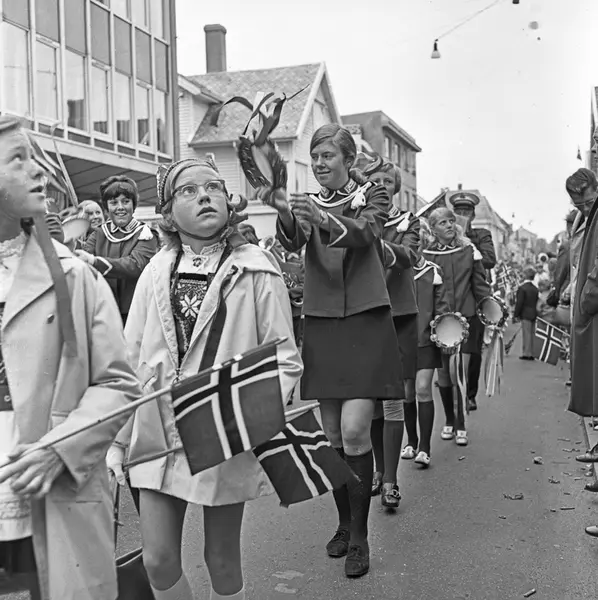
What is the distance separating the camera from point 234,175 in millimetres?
33219

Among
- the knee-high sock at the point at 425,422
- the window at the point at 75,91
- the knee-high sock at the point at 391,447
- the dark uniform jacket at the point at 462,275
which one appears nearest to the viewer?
the knee-high sock at the point at 391,447

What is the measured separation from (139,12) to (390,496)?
20.8 metres

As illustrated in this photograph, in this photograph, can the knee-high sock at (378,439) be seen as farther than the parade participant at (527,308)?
No

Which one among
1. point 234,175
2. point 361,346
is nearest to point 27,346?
point 361,346

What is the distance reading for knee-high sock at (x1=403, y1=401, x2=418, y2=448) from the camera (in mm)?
7148

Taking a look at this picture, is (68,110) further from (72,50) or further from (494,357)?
(494,357)

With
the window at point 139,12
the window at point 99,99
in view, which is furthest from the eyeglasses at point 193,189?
the window at point 139,12

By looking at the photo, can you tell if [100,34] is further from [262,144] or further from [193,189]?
[193,189]

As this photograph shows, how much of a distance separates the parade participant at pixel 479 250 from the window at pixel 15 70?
11.5 meters

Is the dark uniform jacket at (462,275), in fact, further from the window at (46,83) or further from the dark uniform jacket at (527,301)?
the window at (46,83)

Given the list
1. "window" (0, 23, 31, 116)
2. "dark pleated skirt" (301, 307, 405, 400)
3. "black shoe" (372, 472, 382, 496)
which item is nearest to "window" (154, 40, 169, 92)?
"window" (0, 23, 31, 116)

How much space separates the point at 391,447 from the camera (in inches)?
227

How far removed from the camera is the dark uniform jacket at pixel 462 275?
7836 mm

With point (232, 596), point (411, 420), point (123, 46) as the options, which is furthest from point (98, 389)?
point (123, 46)
